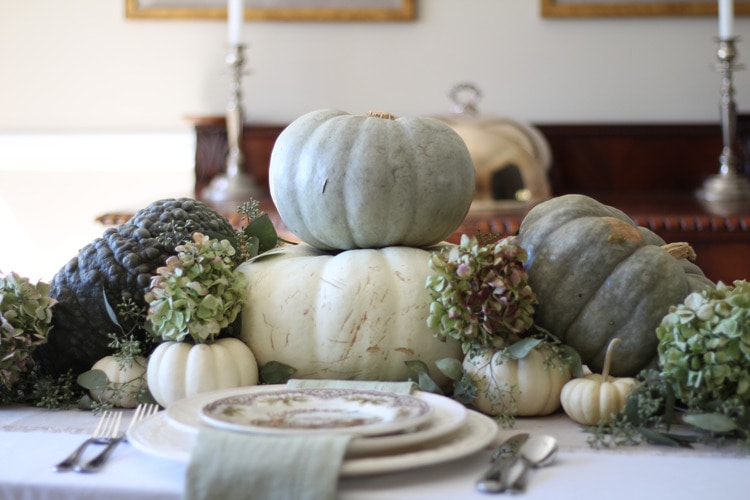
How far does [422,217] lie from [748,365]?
1.19 feet

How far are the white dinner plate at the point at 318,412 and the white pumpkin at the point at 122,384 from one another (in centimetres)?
15

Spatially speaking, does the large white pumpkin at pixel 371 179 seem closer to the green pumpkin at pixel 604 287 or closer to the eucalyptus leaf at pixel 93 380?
the green pumpkin at pixel 604 287

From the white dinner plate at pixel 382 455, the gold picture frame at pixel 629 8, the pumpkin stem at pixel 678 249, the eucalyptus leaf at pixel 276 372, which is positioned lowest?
the eucalyptus leaf at pixel 276 372

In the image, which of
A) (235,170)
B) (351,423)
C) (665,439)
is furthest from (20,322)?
(235,170)

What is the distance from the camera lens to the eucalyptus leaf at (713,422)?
82cm

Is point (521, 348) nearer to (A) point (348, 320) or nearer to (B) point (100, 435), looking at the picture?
(A) point (348, 320)

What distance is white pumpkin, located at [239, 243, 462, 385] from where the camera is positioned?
97cm

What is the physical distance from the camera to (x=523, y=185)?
2.67m

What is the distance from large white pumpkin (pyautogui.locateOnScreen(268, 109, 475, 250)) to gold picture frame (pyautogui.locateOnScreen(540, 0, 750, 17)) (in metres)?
2.08

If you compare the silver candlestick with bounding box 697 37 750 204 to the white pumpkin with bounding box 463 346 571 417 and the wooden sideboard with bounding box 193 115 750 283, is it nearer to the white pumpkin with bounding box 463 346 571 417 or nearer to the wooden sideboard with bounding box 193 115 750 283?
the wooden sideboard with bounding box 193 115 750 283

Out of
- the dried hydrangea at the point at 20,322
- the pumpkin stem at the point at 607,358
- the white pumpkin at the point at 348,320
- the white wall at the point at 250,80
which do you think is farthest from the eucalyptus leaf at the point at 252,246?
the white wall at the point at 250,80

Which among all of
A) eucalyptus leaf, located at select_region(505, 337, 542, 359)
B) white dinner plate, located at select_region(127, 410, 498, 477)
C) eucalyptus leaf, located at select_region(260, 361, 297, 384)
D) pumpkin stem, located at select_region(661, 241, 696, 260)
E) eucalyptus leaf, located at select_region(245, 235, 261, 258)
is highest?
pumpkin stem, located at select_region(661, 241, 696, 260)

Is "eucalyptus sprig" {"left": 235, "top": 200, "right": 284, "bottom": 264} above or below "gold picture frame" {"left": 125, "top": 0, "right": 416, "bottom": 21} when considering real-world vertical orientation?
below

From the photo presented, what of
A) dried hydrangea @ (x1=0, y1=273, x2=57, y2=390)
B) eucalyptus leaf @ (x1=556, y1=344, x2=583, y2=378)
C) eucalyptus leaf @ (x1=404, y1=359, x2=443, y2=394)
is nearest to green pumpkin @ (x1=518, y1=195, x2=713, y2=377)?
eucalyptus leaf @ (x1=556, y1=344, x2=583, y2=378)
